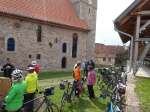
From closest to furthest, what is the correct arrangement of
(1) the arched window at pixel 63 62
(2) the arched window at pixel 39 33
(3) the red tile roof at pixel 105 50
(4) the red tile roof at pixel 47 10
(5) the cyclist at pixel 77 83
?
(5) the cyclist at pixel 77 83 < (4) the red tile roof at pixel 47 10 < (2) the arched window at pixel 39 33 < (1) the arched window at pixel 63 62 < (3) the red tile roof at pixel 105 50

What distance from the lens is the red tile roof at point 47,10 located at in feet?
94.1

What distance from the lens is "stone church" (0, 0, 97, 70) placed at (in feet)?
92.3

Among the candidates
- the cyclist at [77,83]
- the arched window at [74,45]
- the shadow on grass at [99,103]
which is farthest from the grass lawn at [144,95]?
the arched window at [74,45]

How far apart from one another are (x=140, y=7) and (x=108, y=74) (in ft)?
20.4

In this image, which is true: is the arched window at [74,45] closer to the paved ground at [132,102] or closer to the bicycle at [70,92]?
the bicycle at [70,92]

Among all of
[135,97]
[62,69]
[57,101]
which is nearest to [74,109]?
[57,101]

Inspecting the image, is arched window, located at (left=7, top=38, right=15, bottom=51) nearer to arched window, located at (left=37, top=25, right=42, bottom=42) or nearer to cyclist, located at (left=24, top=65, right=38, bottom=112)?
arched window, located at (left=37, top=25, right=42, bottom=42)

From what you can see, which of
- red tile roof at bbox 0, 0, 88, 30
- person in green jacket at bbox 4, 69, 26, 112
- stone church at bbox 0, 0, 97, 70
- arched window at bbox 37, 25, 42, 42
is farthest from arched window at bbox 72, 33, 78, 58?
person in green jacket at bbox 4, 69, 26, 112

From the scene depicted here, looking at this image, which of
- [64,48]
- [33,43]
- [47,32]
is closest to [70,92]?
[33,43]

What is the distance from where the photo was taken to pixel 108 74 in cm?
1623

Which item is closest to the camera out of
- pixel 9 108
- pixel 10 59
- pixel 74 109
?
pixel 9 108

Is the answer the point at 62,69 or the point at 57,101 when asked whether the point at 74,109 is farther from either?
the point at 62,69

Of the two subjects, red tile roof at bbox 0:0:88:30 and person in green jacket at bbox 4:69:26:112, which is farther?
red tile roof at bbox 0:0:88:30

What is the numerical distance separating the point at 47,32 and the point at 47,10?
10.3 ft
